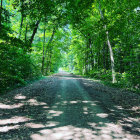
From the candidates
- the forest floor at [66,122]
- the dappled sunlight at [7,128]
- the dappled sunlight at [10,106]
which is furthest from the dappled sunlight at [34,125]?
the dappled sunlight at [10,106]

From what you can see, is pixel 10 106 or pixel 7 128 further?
pixel 10 106

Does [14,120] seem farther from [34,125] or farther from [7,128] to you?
[34,125]

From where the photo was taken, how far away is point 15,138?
3918 mm

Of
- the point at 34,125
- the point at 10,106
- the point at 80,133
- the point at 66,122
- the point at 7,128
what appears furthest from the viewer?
the point at 10,106

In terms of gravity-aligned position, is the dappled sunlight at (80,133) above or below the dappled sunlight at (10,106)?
below

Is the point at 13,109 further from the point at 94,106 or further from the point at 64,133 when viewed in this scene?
the point at 94,106

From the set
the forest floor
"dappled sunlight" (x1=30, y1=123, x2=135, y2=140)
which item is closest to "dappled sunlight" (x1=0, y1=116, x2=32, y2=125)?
the forest floor

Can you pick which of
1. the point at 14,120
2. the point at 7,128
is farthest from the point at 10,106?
the point at 7,128

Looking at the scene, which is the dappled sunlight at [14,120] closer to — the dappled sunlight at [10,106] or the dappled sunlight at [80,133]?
the dappled sunlight at [80,133]

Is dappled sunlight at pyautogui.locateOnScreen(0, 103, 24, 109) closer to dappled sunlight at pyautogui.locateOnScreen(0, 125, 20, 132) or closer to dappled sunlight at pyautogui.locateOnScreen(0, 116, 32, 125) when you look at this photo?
dappled sunlight at pyautogui.locateOnScreen(0, 116, 32, 125)

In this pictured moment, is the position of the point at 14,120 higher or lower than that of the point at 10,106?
lower

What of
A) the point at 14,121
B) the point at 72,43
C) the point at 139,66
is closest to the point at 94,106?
the point at 139,66

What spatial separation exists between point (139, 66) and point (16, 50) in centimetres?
828

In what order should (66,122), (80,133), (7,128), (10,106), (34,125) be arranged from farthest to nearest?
(10,106), (66,122), (34,125), (7,128), (80,133)
